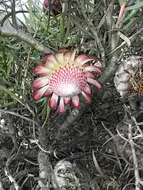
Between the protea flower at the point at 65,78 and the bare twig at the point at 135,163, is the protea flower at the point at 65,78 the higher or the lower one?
the higher one

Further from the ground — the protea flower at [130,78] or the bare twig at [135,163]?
the protea flower at [130,78]

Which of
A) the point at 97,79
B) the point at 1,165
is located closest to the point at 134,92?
the point at 97,79

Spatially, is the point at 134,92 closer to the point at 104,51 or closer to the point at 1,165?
the point at 104,51

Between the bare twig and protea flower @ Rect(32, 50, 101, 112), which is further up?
protea flower @ Rect(32, 50, 101, 112)

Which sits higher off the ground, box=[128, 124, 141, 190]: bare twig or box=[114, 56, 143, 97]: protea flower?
box=[114, 56, 143, 97]: protea flower
